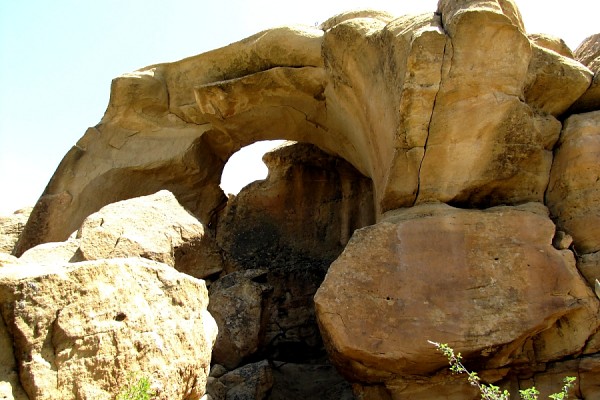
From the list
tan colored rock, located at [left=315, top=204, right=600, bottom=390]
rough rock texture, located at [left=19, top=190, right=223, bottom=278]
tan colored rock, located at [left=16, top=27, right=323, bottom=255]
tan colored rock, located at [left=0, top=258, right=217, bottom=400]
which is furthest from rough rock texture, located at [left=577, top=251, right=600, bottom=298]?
tan colored rock, located at [left=16, top=27, right=323, bottom=255]

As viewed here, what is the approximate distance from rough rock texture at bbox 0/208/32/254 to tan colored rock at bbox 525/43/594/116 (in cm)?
539

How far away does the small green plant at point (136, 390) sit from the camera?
2.78 m

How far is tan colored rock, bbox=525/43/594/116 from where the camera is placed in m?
5.07

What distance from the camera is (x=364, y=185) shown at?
7586mm

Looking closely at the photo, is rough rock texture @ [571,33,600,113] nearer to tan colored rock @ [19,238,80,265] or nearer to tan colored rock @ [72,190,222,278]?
tan colored rock @ [72,190,222,278]

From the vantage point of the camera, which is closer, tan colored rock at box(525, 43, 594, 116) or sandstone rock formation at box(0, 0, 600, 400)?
sandstone rock formation at box(0, 0, 600, 400)

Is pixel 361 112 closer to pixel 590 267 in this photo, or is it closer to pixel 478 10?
pixel 478 10

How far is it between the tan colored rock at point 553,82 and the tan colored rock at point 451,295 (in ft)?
3.27

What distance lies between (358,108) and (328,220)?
231 centimetres

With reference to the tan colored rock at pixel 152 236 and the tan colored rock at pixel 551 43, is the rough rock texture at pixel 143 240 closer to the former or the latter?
the tan colored rock at pixel 152 236

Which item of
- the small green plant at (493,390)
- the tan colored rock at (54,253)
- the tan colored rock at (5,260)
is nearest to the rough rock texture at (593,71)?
the small green plant at (493,390)

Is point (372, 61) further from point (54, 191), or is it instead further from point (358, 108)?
point (54, 191)

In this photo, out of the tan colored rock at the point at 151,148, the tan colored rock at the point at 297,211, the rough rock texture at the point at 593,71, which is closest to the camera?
the rough rock texture at the point at 593,71

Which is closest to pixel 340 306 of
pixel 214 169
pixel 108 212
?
pixel 108 212
